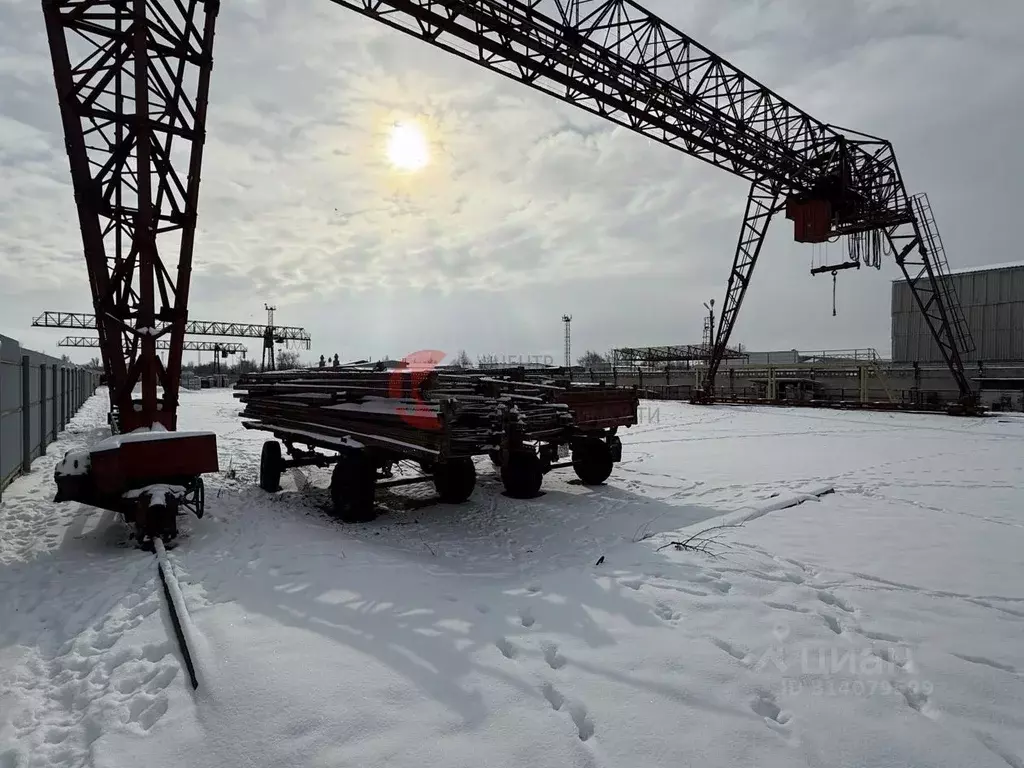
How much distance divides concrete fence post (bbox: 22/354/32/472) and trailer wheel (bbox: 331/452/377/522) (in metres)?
6.26

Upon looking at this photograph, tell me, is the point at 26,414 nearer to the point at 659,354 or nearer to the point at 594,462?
the point at 594,462

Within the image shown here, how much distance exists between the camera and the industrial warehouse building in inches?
1212

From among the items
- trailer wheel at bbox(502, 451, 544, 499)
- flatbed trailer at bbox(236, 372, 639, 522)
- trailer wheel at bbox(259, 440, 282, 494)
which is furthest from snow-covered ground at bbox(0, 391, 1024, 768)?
trailer wheel at bbox(259, 440, 282, 494)

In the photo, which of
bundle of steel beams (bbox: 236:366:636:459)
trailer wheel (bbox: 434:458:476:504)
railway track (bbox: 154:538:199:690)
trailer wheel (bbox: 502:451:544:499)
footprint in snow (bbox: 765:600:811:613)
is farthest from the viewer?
trailer wheel (bbox: 434:458:476:504)

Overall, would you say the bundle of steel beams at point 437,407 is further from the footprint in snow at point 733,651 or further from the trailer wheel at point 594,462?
the footprint in snow at point 733,651

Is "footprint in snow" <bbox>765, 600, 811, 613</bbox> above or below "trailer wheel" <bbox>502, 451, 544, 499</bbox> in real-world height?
below

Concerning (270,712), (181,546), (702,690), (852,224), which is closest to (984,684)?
(702,690)

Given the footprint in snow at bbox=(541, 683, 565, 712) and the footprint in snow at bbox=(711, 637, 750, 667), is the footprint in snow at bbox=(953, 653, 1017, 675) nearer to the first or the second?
the footprint in snow at bbox=(711, 637, 750, 667)

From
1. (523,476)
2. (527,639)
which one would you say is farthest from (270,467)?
(527,639)

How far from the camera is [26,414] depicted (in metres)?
9.21

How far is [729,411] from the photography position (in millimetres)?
23047

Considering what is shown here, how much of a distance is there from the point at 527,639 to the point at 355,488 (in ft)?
12.6

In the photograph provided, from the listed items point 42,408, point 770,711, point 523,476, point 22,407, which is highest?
point 22,407

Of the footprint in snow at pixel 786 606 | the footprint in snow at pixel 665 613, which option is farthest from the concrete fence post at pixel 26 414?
the footprint in snow at pixel 786 606
